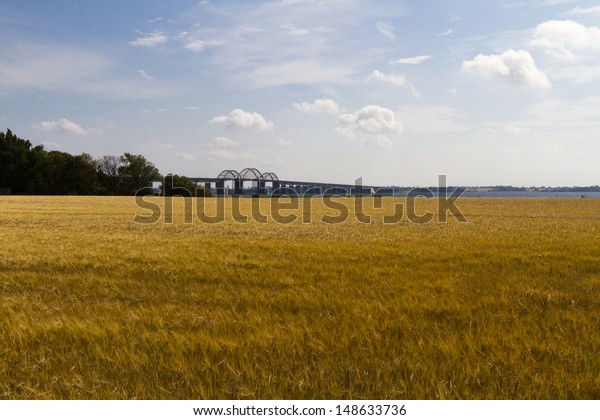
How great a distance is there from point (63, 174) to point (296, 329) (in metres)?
137

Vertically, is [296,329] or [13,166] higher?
[13,166]

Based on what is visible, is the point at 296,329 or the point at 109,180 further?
the point at 109,180

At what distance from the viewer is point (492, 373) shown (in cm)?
500

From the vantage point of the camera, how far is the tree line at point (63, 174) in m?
117

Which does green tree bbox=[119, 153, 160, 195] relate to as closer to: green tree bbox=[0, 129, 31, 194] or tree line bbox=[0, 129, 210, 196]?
tree line bbox=[0, 129, 210, 196]

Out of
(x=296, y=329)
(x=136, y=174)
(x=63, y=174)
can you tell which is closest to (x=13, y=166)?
(x=63, y=174)

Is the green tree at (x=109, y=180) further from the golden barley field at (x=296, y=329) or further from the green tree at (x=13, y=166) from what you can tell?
the golden barley field at (x=296, y=329)

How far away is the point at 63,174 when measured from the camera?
127 meters

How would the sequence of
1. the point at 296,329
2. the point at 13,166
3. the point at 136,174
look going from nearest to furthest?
the point at 296,329
the point at 13,166
the point at 136,174

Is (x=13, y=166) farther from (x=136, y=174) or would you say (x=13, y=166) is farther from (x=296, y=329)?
(x=296, y=329)

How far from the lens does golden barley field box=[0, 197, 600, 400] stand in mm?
4812

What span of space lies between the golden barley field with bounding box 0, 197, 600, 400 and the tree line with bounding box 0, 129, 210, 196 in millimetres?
121488
